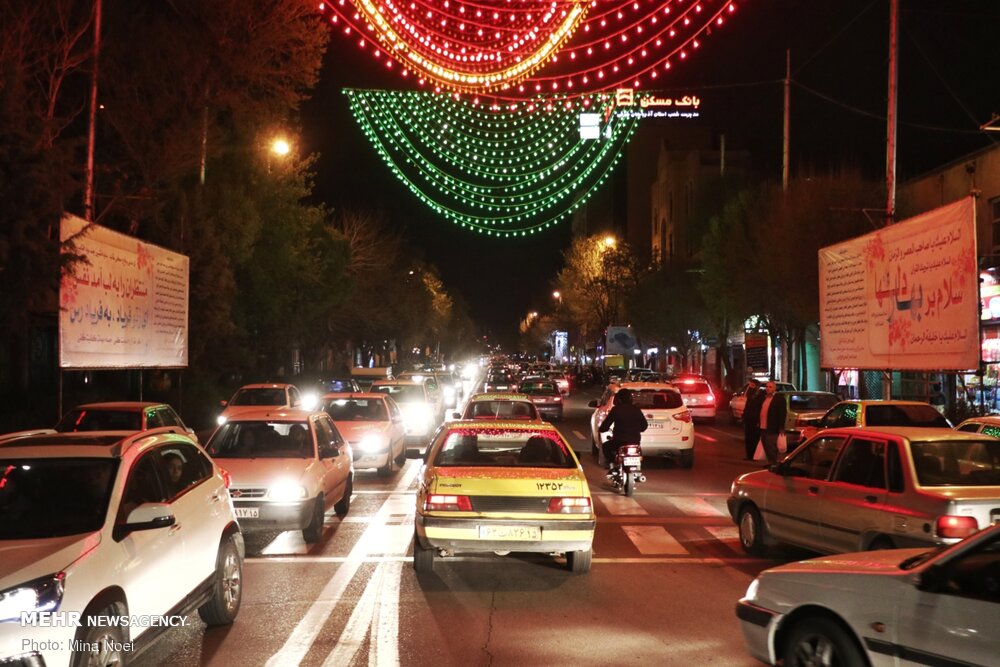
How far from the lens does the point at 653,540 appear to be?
39.0ft

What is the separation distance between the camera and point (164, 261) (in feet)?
78.1

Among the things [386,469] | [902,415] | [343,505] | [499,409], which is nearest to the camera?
[343,505]

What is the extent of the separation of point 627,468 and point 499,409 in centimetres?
380

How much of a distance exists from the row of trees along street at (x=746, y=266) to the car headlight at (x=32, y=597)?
825 inches

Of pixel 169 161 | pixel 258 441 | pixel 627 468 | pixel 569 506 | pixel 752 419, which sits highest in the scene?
pixel 169 161

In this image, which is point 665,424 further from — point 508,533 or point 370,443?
point 508,533

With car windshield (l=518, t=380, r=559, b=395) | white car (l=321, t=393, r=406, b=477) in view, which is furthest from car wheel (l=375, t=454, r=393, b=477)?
car windshield (l=518, t=380, r=559, b=395)

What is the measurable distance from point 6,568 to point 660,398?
15.8 m

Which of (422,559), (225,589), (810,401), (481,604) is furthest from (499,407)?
(225,589)

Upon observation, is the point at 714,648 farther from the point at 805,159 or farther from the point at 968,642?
the point at 805,159

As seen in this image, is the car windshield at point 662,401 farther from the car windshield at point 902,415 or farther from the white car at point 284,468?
the white car at point 284,468

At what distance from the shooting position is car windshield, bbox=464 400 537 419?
60.2ft

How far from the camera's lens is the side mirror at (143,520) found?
600 centimetres

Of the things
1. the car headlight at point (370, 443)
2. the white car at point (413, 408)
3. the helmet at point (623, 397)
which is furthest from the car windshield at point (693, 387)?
the helmet at point (623, 397)
